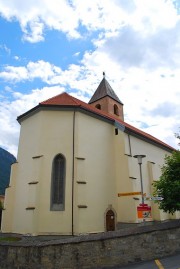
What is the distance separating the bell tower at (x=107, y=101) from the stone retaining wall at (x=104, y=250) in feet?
72.0

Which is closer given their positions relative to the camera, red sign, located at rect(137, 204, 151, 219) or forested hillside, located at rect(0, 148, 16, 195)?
red sign, located at rect(137, 204, 151, 219)

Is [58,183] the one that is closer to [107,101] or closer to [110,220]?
[110,220]

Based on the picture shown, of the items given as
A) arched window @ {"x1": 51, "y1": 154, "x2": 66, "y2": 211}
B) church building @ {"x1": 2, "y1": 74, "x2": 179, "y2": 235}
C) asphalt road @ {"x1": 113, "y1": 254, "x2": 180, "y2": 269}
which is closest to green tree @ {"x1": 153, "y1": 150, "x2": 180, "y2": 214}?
church building @ {"x1": 2, "y1": 74, "x2": 179, "y2": 235}

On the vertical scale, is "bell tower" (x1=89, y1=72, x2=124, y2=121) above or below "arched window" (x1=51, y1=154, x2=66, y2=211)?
above

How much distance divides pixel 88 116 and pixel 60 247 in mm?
11953

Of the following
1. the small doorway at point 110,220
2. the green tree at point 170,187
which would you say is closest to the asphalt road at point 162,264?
the green tree at point 170,187

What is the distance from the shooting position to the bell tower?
31.2 m

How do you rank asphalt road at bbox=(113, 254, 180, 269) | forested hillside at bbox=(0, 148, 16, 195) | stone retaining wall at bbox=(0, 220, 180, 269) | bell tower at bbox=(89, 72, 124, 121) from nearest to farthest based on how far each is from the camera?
asphalt road at bbox=(113, 254, 180, 269) → stone retaining wall at bbox=(0, 220, 180, 269) → bell tower at bbox=(89, 72, 124, 121) → forested hillside at bbox=(0, 148, 16, 195)

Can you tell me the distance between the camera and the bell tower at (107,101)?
31.2 meters

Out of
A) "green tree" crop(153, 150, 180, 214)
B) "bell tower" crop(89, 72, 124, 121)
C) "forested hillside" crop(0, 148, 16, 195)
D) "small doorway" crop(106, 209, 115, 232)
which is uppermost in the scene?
"forested hillside" crop(0, 148, 16, 195)

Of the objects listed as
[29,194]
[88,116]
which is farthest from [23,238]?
[88,116]

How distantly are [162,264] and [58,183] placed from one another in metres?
10.2

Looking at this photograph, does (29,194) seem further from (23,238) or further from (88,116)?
(88,116)

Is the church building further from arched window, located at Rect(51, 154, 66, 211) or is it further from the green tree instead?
the green tree
